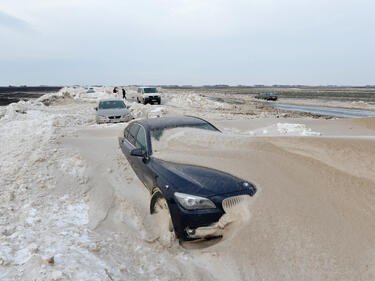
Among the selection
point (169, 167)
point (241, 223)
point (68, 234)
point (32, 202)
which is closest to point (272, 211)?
point (241, 223)

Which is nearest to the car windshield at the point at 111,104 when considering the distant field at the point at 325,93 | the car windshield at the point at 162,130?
the car windshield at the point at 162,130

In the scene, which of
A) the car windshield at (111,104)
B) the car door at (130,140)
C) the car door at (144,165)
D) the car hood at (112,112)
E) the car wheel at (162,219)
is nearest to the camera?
Answer: the car wheel at (162,219)

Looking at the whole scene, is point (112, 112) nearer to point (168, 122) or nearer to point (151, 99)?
point (168, 122)

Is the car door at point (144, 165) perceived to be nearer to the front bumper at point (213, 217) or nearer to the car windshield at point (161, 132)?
→ the car windshield at point (161, 132)

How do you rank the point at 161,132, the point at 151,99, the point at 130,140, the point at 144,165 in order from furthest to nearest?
the point at 151,99, the point at 130,140, the point at 161,132, the point at 144,165

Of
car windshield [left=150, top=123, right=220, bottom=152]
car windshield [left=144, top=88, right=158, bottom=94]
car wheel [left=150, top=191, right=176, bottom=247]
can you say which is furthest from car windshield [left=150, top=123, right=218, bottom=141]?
car windshield [left=144, top=88, right=158, bottom=94]

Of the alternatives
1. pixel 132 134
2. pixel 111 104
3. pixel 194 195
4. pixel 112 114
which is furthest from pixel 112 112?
pixel 194 195

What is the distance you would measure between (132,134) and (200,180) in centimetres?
Result: 267

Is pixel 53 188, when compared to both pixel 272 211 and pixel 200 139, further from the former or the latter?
pixel 272 211

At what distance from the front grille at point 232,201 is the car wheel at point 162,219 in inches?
30.8

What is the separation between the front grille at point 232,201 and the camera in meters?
2.85

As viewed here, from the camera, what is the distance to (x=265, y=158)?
11.7ft

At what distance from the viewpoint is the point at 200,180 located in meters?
3.09

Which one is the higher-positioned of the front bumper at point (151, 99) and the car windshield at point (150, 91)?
the car windshield at point (150, 91)
